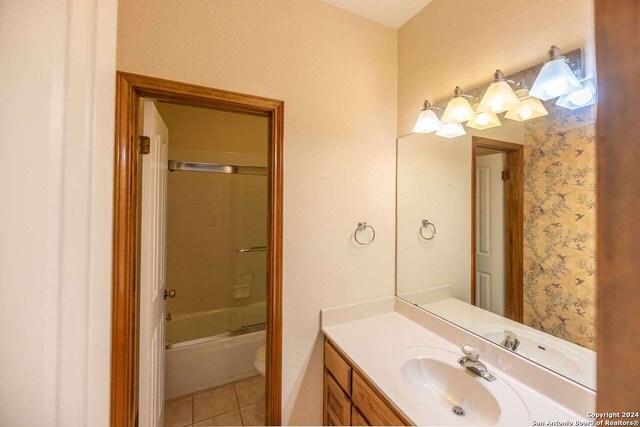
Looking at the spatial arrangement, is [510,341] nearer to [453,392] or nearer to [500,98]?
[453,392]

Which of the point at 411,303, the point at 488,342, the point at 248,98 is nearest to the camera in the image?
the point at 488,342

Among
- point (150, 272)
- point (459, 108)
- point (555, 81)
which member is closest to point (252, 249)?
point (150, 272)

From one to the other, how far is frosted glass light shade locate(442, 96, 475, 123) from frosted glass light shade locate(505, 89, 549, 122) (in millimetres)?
191

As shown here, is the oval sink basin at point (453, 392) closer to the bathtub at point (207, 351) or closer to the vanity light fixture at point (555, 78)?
the vanity light fixture at point (555, 78)

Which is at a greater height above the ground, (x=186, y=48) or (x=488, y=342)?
(x=186, y=48)

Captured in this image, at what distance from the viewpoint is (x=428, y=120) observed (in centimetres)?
134

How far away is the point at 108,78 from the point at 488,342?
56.0 inches

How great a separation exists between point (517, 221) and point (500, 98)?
0.51m

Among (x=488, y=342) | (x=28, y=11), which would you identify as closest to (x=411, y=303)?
(x=488, y=342)

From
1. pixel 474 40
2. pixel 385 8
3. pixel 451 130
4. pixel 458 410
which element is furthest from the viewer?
pixel 385 8

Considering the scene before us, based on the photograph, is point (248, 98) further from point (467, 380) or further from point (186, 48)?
point (467, 380)

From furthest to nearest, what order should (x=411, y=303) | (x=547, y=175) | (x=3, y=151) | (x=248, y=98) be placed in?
(x=411, y=303)
(x=248, y=98)
(x=547, y=175)
(x=3, y=151)

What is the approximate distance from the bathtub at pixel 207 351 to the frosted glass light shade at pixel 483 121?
2.17 m

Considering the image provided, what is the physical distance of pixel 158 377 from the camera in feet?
4.52
